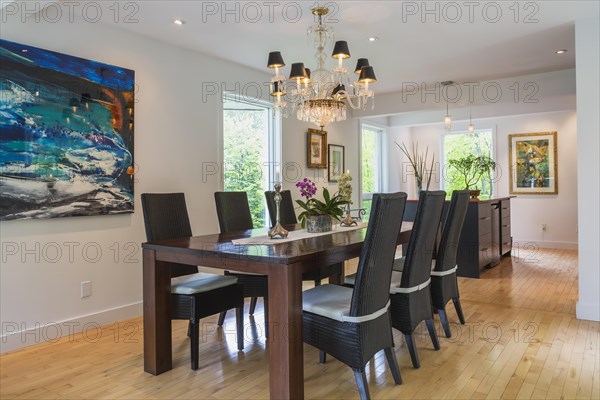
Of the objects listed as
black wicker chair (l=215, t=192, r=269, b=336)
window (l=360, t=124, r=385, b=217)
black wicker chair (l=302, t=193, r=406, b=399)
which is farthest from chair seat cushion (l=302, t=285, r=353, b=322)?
window (l=360, t=124, r=385, b=217)

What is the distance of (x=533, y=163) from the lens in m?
7.21

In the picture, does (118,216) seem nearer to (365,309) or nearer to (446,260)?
(365,309)

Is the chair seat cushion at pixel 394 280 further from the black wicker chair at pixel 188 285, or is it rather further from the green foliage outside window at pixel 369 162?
the green foliage outside window at pixel 369 162

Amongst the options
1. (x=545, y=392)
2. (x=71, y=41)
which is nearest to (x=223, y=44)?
(x=71, y=41)

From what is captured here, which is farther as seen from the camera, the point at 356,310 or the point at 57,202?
the point at 57,202

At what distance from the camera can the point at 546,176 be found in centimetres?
712

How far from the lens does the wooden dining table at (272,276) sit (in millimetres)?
1932

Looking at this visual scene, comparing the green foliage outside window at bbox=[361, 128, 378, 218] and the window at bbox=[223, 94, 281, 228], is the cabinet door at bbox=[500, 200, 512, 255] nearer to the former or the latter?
the green foliage outside window at bbox=[361, 128, 378, 218]

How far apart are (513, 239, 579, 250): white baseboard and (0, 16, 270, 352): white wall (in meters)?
5.61

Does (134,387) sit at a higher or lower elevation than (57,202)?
lower

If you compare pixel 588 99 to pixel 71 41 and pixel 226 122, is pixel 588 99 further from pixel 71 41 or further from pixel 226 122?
pixel 71 41

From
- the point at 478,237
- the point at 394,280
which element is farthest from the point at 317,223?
the point at 478,237

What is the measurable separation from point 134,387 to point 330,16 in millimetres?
2820

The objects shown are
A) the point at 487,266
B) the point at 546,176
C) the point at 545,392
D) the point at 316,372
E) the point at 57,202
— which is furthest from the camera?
the point at 546,176
